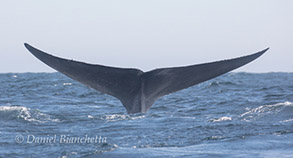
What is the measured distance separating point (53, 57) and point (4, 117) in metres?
4.96

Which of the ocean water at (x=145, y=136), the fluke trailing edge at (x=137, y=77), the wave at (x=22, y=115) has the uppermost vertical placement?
the fluke trailing edge at (x=137, y=77)

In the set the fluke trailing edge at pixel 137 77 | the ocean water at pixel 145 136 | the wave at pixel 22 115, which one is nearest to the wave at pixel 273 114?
the ocean water at pixel 145 136

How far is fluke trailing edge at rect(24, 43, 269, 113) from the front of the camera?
6250 mm

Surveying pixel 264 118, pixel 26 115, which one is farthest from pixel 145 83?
pixel 26 115

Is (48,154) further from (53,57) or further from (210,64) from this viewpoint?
(210,64)

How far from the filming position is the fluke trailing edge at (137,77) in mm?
6250

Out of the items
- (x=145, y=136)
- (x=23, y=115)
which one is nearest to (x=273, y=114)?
(x=145, y=136)

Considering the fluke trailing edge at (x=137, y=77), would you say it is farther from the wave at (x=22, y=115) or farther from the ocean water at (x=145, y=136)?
the wave at (x=22, y=115)

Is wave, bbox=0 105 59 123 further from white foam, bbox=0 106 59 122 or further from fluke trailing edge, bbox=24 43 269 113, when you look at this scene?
fluke trailing edge, bbox=24 43 269 113

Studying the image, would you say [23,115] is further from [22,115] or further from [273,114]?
[273,114]

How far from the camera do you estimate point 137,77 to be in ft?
21.8

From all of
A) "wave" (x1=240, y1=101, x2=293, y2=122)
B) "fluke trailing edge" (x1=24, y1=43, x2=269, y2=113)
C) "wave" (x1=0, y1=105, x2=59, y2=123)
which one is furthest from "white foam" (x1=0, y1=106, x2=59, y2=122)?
"wave" (x1=240, y1=101, x2=293, y2=122)

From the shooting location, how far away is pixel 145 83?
22.0 ft

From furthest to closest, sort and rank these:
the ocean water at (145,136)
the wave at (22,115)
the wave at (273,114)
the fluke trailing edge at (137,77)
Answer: the wave at (22,115), the wave at (273,114), the fluke trailing edge at (137,77), the ocean water at (145,136)
